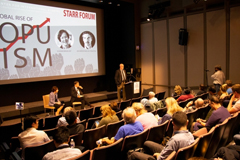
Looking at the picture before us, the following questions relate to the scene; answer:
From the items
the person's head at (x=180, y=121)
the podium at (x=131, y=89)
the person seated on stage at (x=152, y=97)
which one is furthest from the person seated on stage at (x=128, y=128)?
the podium at (x=131, y=89)

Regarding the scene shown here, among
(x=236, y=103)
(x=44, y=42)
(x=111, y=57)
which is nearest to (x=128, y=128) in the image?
(x=236, y=103)

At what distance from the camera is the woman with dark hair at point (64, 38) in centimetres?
798

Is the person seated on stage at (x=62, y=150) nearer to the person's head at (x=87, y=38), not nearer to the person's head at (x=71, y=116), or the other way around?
the person's head at (x=71, y=116)

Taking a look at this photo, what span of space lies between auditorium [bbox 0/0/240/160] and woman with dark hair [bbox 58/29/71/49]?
1.5 inches

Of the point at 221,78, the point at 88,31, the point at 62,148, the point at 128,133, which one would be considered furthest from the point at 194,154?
the point at 88,31

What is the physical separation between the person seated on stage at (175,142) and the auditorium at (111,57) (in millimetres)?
1065

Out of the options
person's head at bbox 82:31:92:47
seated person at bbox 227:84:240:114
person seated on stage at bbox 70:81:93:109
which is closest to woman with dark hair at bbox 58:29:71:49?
person's head at bbox 82:31:92:47

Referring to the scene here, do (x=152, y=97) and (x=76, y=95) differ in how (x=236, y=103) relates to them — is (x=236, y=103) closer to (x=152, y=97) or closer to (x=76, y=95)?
(x=152, y=97)

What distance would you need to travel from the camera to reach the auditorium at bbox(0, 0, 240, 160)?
5254mm

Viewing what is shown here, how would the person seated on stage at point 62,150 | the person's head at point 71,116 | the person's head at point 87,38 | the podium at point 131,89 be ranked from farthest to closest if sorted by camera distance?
the person's head at point 87,38
the podium at point 131,89
the person's head at point 71,116
the person seated on stage at point 62,150

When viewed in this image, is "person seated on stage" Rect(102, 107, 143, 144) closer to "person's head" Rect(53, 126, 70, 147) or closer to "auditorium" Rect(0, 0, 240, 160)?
"auditorium" Rect(0, 0, 240, 160)

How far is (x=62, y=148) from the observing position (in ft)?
7.36

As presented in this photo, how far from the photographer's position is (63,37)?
8062mm

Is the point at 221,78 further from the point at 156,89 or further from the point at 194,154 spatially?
the point at 194,154
